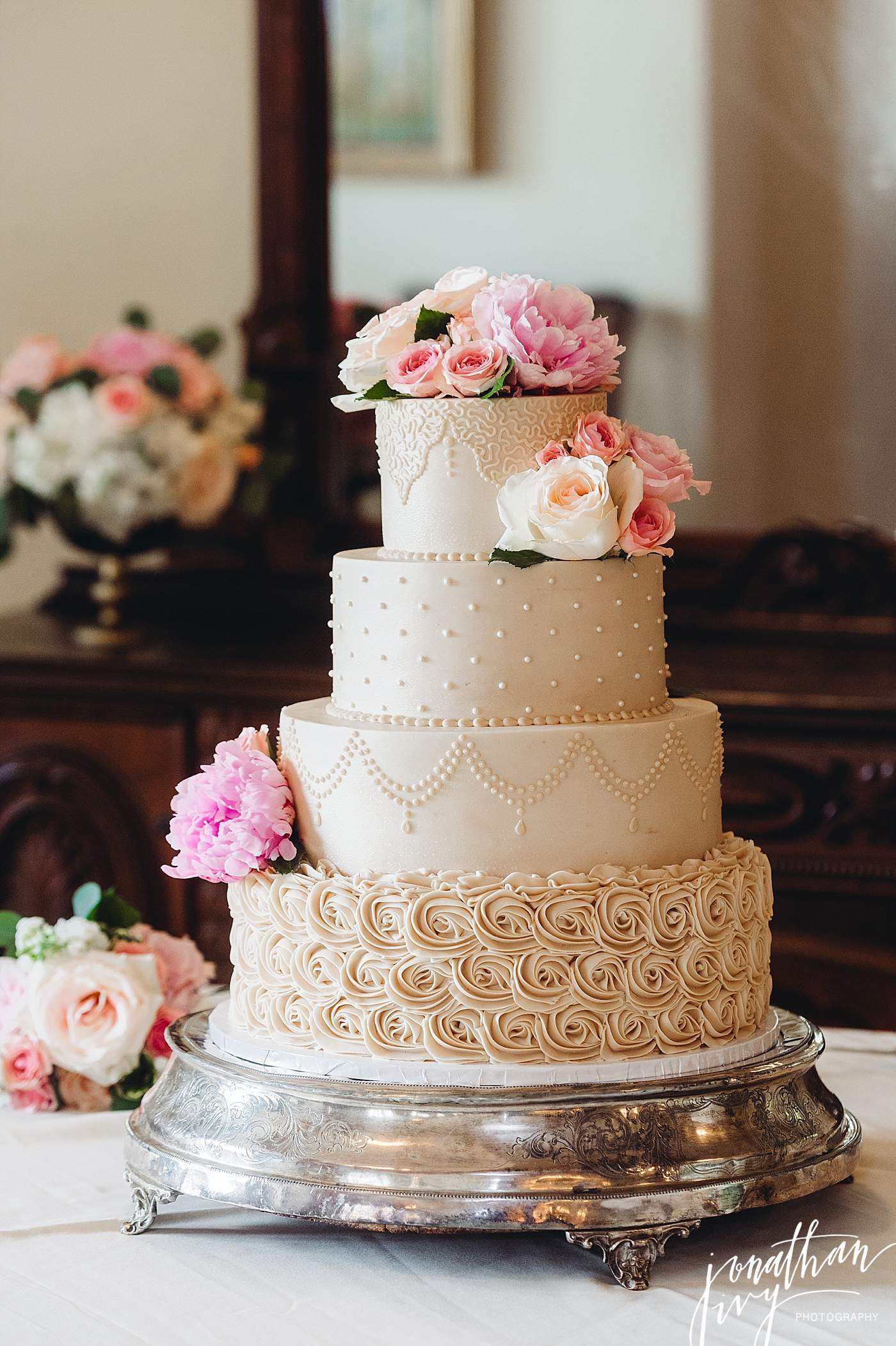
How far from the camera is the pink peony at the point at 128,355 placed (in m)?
3.67

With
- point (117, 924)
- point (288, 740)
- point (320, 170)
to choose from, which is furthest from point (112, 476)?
point (288, 740)

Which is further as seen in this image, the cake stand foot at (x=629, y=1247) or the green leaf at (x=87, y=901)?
the green leaf at (x=87, y=901)

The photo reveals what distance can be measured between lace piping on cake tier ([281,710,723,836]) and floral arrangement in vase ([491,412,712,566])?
18cm

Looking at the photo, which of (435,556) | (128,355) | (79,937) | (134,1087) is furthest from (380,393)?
(128,355)

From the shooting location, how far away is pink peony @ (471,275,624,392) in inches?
63.2

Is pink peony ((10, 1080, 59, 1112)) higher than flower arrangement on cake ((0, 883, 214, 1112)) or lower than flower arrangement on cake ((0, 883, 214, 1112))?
lower

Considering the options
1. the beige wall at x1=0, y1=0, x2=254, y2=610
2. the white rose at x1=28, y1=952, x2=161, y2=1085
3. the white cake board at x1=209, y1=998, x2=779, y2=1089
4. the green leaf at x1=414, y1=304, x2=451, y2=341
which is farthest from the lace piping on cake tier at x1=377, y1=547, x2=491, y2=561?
the beige wall at x1=0, y1=0, x2=254, y2=610

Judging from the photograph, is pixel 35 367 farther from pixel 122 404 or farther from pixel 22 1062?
pixel 22 1062

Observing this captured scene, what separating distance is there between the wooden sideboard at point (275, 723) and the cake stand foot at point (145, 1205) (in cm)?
160

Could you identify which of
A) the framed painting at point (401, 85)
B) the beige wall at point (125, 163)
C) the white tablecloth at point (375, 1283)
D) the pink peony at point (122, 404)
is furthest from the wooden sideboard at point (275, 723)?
the white tablecloth at point (375, 1283)

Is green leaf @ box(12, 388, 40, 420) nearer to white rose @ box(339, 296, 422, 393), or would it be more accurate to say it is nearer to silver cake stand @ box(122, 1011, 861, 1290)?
white rose @ box(339, 296, 422, 393)

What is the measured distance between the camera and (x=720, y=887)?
1627 millimetres

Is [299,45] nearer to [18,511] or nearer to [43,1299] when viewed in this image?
[18,511]

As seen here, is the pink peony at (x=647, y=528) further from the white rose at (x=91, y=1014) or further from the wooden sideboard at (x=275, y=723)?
the wooden sideboard at (x=275, y=723)
